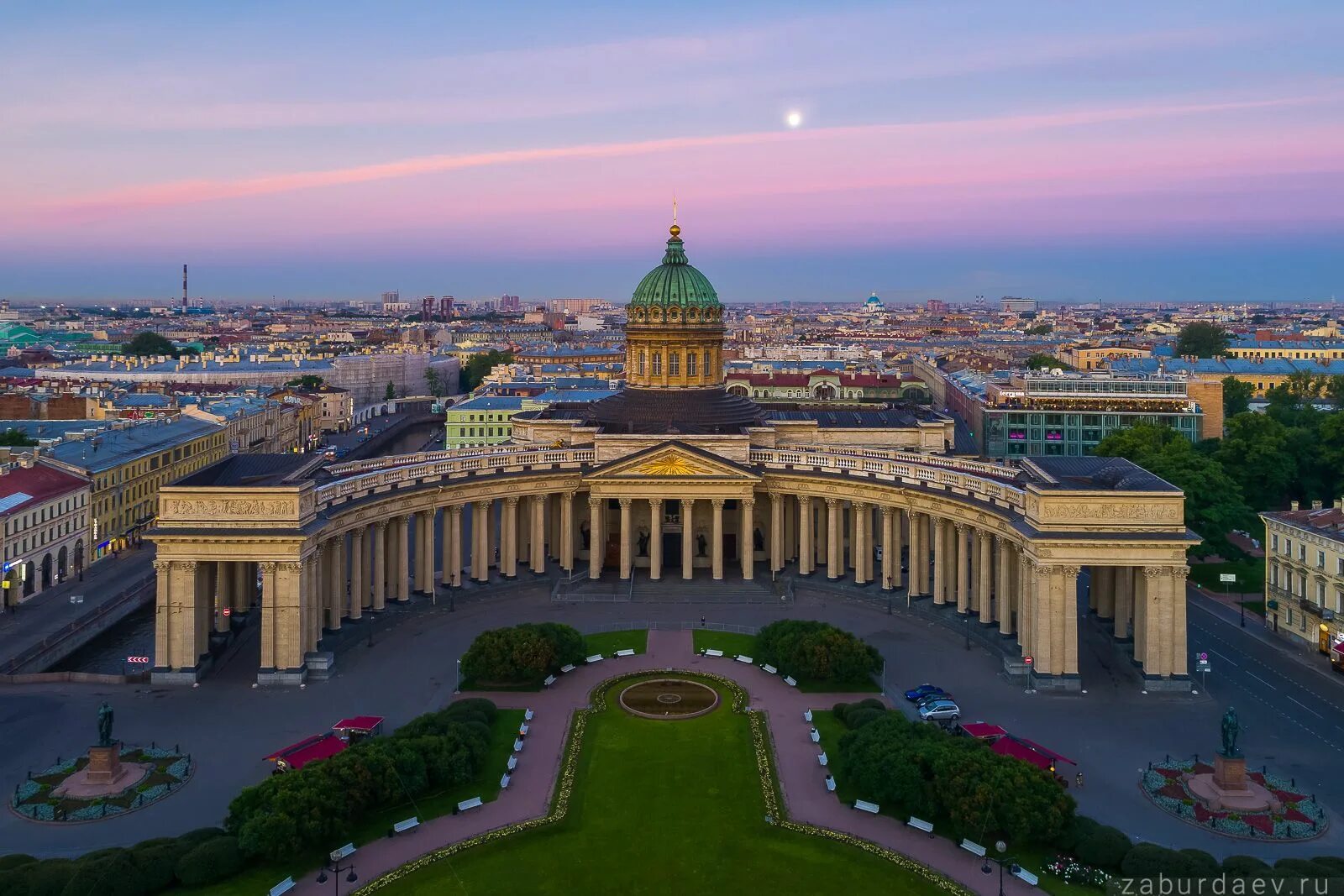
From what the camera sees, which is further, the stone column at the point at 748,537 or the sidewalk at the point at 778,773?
the stone column at the point at 748,537

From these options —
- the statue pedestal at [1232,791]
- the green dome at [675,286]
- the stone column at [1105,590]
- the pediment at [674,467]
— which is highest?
the green dome at [675,286]

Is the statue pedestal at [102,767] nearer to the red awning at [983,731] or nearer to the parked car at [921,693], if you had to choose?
the red awning at [983,731]

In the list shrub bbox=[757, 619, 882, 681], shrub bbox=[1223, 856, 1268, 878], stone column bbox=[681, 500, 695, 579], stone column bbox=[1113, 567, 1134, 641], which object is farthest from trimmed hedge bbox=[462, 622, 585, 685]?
shrub bbox=[1223, 856, 1268, 878]

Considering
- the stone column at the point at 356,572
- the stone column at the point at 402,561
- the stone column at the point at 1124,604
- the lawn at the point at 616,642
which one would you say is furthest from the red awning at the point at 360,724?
the stone column at the point at 1124,604

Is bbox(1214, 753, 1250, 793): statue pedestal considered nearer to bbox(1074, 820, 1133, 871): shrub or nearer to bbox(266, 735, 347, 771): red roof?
bbox(1074, 820, 1133, 871): shrub

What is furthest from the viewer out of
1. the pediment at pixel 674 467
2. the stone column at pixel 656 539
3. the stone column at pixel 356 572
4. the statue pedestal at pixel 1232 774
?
the stone column at pixel 656 539

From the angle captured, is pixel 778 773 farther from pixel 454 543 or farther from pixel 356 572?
pixel 454 543

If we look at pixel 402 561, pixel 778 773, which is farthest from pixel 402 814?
pixel 402 561

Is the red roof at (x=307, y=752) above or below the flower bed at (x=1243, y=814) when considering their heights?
above
